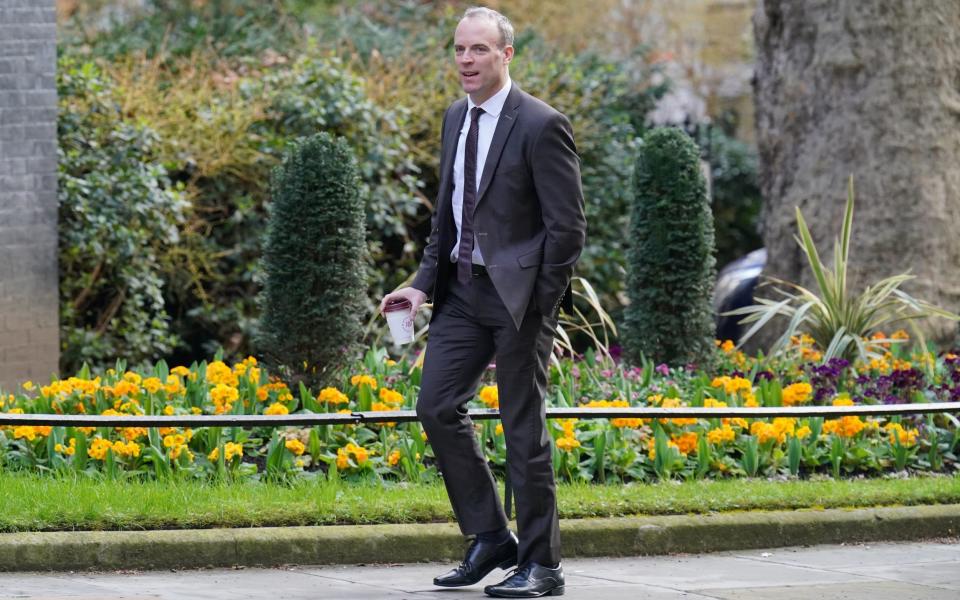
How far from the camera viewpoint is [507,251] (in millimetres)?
4895

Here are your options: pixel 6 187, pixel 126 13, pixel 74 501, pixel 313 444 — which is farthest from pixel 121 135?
pixel 126 13

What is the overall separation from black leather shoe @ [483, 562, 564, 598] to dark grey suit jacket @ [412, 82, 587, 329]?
828mm

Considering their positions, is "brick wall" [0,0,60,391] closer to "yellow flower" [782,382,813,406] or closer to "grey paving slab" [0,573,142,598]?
"grey paving slab" [0,573,142,598]

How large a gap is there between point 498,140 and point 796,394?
11.5 feet

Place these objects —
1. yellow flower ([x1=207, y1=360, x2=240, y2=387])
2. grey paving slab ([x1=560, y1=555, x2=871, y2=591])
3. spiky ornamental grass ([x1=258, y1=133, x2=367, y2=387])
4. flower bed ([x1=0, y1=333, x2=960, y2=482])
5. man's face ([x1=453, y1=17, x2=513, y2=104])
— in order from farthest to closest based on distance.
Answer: spiky ornamental grass ([x1=258, y1=133, x2=367, y2=387]) → yellow flower ([x1=207, y1=360, x2=240, y2=387]) → flower bed ([x1=0, y1=333, x2=960, y2=482]) → grey paving slab ([x1=560, y1=555, x2=871, y2=591]) → man's face ([x1=453, y1=17, x2=513, y2=104])

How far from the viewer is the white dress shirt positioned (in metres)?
4.98

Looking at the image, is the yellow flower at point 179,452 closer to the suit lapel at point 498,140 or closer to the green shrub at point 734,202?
the suit lapel at point 498,140

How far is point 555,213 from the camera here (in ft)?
15.9

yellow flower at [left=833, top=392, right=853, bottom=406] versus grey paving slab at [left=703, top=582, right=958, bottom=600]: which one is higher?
yellow flower at [left=833, top=392, right=853, bottom=406]

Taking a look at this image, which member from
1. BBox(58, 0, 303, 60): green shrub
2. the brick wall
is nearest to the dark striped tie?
the brick wall

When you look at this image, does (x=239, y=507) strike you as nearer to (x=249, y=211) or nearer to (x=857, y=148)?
(x=249, y=211)

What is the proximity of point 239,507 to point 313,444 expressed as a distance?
104cm

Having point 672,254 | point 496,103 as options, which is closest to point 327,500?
point 496,103

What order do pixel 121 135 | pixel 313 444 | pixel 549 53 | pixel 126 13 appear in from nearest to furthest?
pixel 313 444 < pixel 121 135 < pixel 549 53 < pixel 126 13
